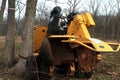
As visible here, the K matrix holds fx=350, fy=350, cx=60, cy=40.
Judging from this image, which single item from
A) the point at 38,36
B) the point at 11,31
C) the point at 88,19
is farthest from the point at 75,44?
the point at 11,31

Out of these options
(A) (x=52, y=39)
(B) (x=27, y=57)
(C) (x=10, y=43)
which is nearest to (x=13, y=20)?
(C) (x=10, y=43)

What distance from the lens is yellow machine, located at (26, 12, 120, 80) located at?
8.70m

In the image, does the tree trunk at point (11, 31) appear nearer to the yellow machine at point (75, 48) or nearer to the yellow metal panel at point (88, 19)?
the yellow machine at point (75, 48)

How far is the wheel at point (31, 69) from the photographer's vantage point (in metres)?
9.45

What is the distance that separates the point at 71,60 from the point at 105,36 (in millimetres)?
44628

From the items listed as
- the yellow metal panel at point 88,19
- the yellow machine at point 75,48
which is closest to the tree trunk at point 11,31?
the yellow machine at point 75,48

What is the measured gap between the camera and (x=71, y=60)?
9383mm

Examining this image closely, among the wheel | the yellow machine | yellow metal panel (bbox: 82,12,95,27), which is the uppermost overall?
yellow metal panel (bbox: 82,12,95,27)

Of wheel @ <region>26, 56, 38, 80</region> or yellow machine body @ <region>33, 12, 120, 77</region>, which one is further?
wheel @ <region>26, 56, 38, 80</region>

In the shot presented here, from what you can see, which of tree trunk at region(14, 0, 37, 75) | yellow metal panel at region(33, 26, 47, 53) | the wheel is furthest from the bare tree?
the wheel

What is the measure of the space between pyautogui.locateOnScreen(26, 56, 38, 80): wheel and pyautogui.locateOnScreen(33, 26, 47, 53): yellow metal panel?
39cm

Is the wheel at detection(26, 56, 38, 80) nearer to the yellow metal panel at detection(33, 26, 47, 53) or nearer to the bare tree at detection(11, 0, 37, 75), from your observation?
the yellow metal panel at detection(33, 26, 47, 53)

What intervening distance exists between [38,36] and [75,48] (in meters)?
1.24

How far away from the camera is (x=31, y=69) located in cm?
951
